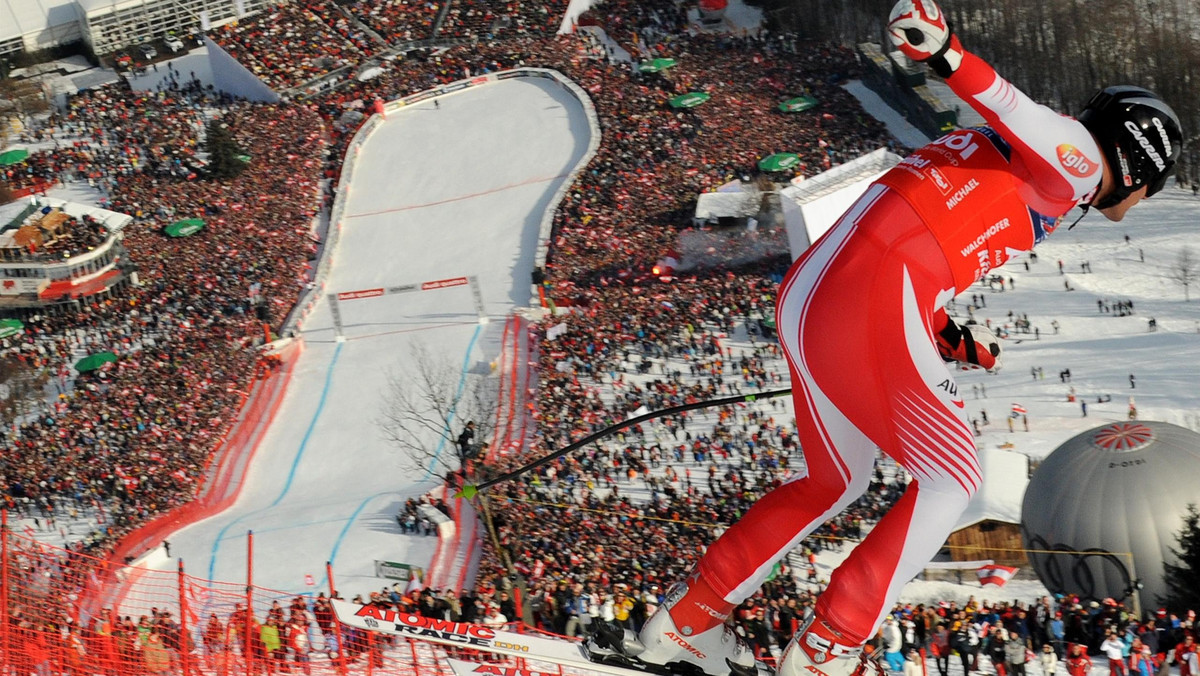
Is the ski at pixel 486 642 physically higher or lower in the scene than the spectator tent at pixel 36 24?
lower

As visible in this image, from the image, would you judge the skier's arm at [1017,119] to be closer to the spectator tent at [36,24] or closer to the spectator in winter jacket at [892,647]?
the spectator in winter jacket at [892,647]

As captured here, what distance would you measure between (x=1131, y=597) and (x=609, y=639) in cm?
1259

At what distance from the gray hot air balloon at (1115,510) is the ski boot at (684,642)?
39.9 feet

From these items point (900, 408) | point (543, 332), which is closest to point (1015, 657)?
point (900, 408)

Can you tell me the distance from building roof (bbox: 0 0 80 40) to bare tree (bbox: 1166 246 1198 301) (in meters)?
38.5

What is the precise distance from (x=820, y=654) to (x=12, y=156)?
4325 cm

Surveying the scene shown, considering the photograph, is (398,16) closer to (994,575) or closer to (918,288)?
(994,575)

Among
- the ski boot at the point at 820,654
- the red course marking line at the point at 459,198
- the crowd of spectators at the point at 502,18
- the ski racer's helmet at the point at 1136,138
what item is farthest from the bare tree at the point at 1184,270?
the ski boot at the point at 820,654

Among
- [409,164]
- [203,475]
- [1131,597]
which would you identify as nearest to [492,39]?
[409,164]

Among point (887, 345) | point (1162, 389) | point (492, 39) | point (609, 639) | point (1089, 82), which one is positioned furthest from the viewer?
point (492, 39)

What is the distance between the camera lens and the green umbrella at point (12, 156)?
4547 cm

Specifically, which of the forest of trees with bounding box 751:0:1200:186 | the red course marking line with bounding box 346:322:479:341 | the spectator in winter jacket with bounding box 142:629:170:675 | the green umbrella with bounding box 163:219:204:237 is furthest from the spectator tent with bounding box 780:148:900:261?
the spectator in winter jacket with bounding box 142:629:170:675

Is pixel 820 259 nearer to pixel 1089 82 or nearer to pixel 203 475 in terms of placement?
pixel 203 475

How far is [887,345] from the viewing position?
704 centimetres
